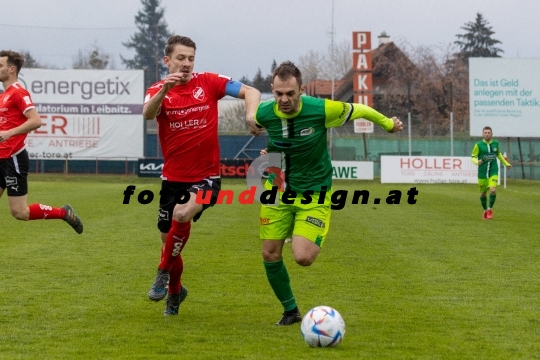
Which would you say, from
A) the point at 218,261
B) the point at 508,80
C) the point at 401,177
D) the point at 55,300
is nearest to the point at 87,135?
the point at 401,177

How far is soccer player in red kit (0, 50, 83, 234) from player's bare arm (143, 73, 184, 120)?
9.05ft

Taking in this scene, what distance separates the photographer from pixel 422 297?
28.1ft

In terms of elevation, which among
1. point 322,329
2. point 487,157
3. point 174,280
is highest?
point 487,157

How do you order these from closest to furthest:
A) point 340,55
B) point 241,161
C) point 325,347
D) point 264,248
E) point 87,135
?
point 325,347 → point 264,248 → point 241,161 → point 87,135 → point 340,55

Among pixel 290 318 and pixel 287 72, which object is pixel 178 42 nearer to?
pixel 287 72

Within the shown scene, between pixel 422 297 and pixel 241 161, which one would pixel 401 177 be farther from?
pixel 422 297

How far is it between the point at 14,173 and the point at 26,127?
34.8 inches

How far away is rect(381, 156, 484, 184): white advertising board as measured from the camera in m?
37.7

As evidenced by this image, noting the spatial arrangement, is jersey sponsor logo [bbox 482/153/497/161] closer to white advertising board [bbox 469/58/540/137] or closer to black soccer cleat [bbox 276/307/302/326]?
black soccer cleat [bbox 276/307/302/326]

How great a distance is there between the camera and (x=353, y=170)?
38875mm

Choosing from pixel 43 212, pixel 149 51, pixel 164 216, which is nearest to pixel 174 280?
pixel 164 216

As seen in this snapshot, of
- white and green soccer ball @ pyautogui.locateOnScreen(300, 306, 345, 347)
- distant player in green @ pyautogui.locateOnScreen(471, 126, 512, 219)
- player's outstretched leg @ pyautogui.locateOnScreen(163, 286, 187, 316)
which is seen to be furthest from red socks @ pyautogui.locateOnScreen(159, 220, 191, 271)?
distant player in green @ pyautogui.locateOnScreen(471, 126, 512, 219)

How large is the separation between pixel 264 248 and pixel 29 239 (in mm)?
7725

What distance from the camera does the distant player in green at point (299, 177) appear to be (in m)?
7.12
